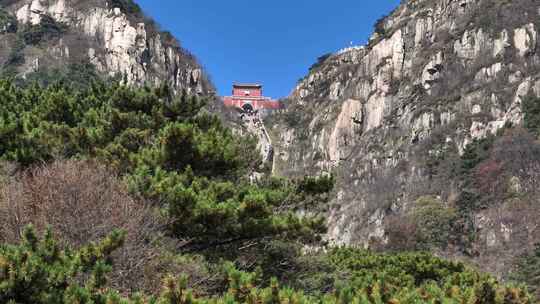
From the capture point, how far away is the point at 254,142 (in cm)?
1255

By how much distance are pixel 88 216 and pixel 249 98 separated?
85.1 m

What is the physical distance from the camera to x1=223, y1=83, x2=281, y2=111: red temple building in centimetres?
9094

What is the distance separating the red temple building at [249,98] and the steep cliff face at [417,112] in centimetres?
618

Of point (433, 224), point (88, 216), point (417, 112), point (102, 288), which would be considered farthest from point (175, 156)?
point (417, 112)

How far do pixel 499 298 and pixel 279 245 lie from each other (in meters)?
5.17

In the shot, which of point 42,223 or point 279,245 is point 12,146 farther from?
point 279,245

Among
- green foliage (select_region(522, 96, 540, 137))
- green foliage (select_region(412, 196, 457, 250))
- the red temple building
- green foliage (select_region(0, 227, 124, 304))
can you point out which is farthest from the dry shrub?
the red temple building

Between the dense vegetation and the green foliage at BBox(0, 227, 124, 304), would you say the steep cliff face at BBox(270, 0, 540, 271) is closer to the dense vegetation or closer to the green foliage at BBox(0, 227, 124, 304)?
the dense vegetation

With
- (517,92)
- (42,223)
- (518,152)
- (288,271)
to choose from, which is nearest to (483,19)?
(517,92)

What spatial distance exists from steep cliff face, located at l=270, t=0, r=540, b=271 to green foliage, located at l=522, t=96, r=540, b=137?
1.02m

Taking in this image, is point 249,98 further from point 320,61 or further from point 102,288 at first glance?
point 102,288

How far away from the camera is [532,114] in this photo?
4753 cm

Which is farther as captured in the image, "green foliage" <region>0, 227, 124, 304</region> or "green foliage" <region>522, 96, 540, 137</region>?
"green foliage" <region>522, 96, 540, 137</region>

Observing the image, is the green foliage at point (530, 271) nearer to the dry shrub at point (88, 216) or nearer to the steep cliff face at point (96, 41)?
the dry shrub at point (88, 216)
